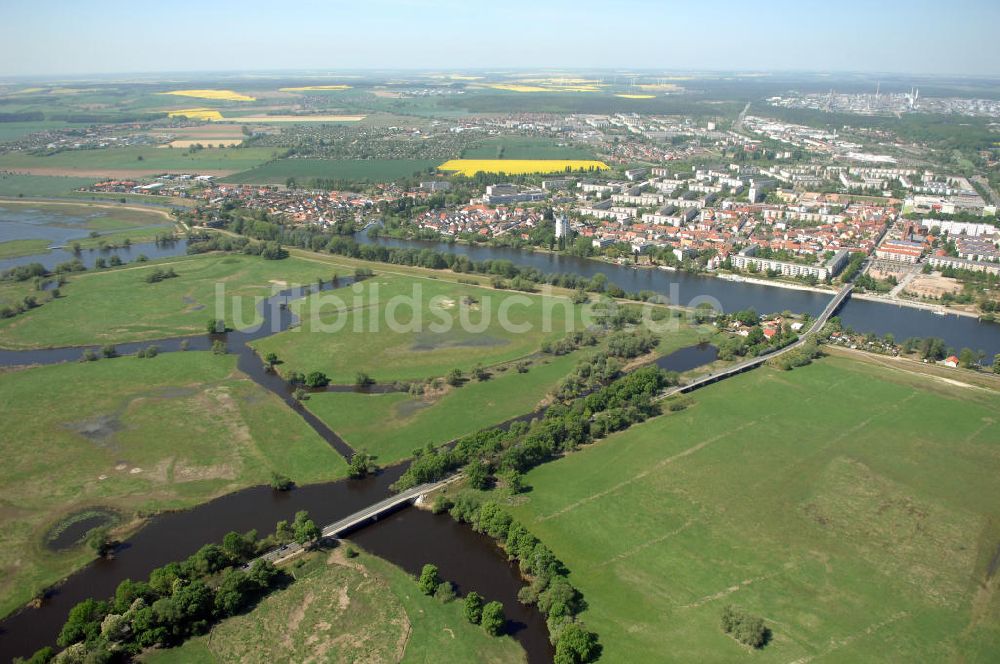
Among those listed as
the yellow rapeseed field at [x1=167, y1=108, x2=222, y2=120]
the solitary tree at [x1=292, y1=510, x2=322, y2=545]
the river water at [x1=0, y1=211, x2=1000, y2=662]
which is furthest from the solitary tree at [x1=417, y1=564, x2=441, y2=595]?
the yellow rapeseed field at [x1=167, y1=108, x2=222, y2=120]

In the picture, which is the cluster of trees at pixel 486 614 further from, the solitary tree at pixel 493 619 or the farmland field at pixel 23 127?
the farmland field at pixel 23 127

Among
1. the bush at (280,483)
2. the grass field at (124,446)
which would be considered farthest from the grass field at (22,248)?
the bush at (280,483)

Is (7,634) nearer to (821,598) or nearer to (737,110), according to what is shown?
(821,598)

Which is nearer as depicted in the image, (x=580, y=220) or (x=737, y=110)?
(x=580, y=220)

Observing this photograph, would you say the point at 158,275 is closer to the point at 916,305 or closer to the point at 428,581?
the point at 428,581

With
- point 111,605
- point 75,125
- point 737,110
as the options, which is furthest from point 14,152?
point 737,110

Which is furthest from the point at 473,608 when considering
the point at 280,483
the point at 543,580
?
the point at 280,483
